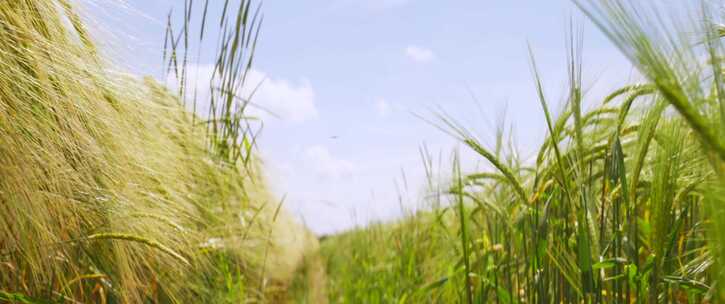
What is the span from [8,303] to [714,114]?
1151mm

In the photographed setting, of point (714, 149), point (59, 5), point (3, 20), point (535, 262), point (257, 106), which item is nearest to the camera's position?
point (714, 149)

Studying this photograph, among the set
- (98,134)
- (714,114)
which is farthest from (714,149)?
(98,134)

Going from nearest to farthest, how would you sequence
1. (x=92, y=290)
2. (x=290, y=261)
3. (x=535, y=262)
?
(x=535, y=262), (x=92, y=290), (x=290, y=261)

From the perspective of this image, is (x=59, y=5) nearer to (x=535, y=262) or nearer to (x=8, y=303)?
(x=8, y=303)

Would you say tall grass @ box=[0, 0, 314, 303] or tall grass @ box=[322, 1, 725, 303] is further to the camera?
tall grass @ box=[0, 0, 314, 303]

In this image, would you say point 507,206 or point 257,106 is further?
point 257,106

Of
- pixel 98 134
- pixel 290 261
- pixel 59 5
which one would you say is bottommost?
pixel 290 261

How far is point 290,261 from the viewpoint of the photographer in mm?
5414

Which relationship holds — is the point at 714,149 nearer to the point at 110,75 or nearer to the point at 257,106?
the point at 110,75

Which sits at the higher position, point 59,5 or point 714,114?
point 59,5

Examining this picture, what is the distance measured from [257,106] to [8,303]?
2.76ft

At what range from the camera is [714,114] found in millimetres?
620

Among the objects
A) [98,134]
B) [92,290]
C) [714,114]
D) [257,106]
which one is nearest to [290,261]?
[257,106]

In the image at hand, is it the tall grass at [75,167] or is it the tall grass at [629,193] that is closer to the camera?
the tall grass at [629,193]
